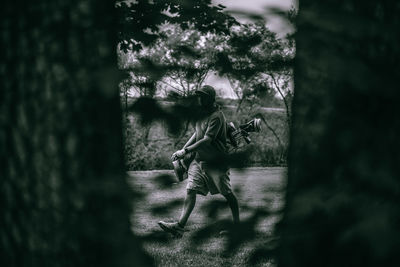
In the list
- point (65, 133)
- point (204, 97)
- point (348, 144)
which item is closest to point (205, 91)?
point (204, 97)

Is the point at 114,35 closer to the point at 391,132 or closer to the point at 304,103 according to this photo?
the point at 304,103

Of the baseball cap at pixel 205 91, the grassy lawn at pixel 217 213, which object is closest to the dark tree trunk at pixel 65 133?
the grassy lawn at pixel 217 213

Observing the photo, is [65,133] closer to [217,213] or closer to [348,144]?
[348,144]

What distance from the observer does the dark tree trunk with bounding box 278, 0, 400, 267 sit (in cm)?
79

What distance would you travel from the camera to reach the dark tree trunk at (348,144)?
2.59 feet

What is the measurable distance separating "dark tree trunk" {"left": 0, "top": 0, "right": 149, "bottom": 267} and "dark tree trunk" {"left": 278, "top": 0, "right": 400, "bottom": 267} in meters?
0.40

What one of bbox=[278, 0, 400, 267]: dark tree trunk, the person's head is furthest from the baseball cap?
bbox=[278, 0, 400, 267]: dark tree trunk

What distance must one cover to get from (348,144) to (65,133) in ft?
2.08

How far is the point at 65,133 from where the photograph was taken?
1.06 m

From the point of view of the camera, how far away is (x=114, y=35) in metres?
1.10

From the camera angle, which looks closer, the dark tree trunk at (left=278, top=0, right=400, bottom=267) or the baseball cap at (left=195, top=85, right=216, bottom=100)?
the dark tree trunk at (left=278, top=0, right=400, bottom=267)

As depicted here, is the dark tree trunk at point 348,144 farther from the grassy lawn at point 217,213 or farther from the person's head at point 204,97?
the person's head at point 204,97

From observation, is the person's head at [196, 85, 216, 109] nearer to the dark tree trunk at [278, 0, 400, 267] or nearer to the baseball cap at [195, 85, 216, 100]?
the baseball cap at [195, 85, 216, 100]

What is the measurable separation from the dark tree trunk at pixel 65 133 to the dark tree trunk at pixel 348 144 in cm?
40
